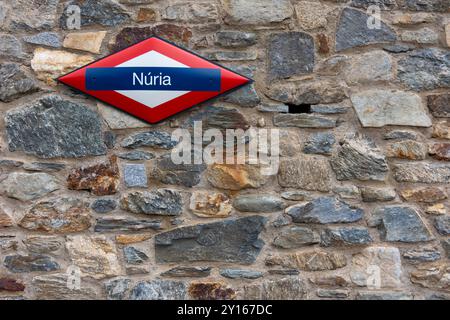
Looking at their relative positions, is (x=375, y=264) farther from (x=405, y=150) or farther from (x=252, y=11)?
(x=252, y=11)

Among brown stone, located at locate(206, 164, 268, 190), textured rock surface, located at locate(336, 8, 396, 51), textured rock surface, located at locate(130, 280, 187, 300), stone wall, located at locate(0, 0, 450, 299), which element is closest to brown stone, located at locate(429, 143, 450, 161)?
stone wall, located at locate(0, 0, 450, 299)

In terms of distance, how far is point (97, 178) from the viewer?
2.75 meters

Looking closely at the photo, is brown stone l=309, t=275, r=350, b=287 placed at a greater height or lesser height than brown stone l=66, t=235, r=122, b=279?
lesser

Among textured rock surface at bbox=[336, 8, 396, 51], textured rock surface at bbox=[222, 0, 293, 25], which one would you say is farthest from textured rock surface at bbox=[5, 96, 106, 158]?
textured rock surface at bbox=[336, 8, 396, 51]

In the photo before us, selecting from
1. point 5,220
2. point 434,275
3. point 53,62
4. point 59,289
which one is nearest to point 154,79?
point 53,62

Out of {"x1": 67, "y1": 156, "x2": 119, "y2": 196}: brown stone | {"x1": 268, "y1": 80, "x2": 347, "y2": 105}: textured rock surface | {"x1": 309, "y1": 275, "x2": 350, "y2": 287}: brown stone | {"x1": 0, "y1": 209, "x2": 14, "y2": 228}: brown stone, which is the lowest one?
{"x1": 309, "y1": 275, "x2": 350, "y2": 287}: brown stone

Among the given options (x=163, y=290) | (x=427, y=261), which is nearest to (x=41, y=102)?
(x=163, y=290)

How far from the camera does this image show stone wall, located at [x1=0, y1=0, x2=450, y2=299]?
2.74 metres

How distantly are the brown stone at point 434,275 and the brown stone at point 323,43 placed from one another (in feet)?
3.96

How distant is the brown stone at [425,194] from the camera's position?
2.76 meters

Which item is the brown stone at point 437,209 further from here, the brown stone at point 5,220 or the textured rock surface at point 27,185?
the brown stone at point 5,220

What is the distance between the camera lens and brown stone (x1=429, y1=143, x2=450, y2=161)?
2.77 meters

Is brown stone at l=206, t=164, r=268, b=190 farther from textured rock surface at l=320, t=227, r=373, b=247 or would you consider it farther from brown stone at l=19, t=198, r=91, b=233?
brown stone at l=19, t=198, r=91, b=233

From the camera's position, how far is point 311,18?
9.10ft
